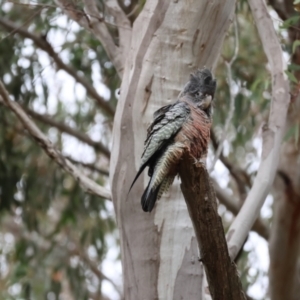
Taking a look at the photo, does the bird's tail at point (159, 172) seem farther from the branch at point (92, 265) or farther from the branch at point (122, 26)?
the branch at point (92, 265)

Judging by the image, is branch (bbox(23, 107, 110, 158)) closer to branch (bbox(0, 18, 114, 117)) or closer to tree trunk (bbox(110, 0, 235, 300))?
branch (bbox(0, 18, 114, 117))

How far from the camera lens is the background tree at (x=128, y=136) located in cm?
279

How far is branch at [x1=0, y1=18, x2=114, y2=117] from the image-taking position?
4750mm

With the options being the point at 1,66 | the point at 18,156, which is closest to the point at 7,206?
the point at 18,156

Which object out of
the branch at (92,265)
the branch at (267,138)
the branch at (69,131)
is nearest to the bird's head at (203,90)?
the branch at (267,138)

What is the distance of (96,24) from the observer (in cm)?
370

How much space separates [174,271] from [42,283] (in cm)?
261

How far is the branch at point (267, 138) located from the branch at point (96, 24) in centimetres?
77

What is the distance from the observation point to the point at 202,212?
200cm

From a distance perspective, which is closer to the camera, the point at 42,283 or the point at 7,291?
the point at 42,283

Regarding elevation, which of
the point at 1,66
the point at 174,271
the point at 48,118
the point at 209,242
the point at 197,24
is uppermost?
the point at 197,24

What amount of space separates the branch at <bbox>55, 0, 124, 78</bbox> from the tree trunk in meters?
0.51

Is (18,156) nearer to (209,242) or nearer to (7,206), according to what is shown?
(7,206)

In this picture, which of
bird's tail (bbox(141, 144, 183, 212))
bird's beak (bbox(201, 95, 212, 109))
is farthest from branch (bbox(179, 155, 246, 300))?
bird's beak (bbox(201, 95, 212, 109))
